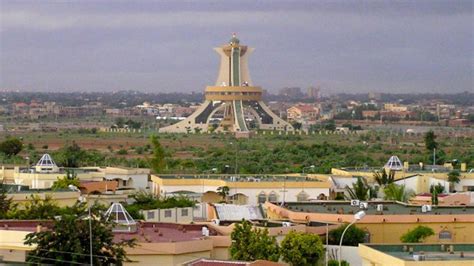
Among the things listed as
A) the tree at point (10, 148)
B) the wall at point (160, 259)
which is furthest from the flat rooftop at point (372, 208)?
the tree at point (10, 148)

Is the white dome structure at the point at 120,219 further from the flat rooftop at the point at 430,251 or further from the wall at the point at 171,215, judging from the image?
the wall at the point at 171,215

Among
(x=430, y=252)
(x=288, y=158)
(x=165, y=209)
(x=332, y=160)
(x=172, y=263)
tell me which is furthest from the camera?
(x=288, y=158)

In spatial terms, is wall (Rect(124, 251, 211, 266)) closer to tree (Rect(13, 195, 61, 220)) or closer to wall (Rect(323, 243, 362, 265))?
wall (Rect(323, 243, 362, 265))

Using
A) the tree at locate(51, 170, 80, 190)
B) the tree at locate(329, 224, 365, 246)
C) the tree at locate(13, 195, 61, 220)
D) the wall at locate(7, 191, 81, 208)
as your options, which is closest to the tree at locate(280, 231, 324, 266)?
the tree at locate(329, 224, 365, 246)

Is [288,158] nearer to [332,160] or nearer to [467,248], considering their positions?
[332,160]

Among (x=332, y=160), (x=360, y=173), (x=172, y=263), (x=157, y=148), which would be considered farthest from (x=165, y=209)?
(x=332, y=160)

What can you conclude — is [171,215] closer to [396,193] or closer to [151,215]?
[151,215]

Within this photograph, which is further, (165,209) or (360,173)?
(360,173)
